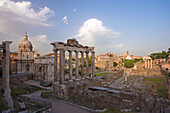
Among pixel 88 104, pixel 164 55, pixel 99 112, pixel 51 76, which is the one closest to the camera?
pixel 99 112

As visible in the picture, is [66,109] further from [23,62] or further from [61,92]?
[23,62]

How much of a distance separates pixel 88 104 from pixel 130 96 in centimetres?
661

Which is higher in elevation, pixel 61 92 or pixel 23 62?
pixel 23 62

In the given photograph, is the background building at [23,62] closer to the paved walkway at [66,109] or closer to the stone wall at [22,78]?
the stone wall at [22,78]

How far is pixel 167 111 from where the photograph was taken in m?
13.5

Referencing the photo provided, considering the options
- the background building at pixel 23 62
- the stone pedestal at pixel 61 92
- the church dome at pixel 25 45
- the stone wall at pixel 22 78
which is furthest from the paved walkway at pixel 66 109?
the church dome at pixel 25 45

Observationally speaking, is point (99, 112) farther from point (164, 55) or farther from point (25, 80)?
point (164, 55)

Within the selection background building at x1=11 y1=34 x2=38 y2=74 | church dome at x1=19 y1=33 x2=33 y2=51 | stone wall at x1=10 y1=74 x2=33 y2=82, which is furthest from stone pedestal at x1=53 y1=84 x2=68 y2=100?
church dome at x1=19 y1=33 x2=33 y2=51

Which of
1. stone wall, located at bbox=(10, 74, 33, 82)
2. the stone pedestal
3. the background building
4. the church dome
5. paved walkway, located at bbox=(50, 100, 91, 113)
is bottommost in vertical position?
stone wall, located at bbox=(10, 74, 33, 82)

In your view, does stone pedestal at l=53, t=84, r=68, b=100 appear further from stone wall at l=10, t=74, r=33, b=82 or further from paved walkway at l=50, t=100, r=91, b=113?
stone wall at l=10, t=74, r=33, b=82

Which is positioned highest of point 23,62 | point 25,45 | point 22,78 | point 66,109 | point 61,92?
point 25,45

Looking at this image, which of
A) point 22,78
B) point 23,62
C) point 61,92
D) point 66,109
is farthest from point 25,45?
point 66,109

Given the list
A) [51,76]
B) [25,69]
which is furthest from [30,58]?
[51,76]

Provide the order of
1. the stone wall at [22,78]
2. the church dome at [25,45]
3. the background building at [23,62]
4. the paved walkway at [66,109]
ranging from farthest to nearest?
the church dome at [25,45] < the background building at [23,62] < the stone wall at [22,78] < the paved walkway at [66,109]
